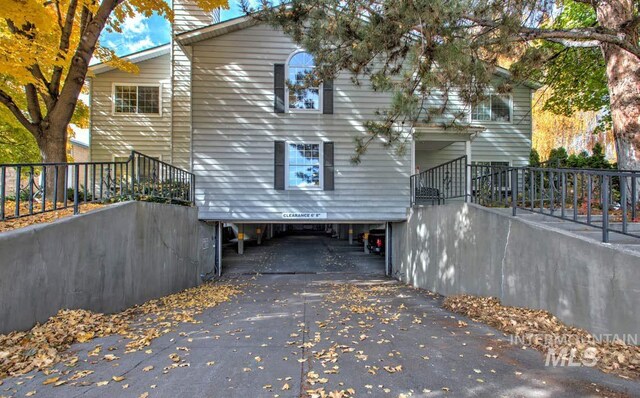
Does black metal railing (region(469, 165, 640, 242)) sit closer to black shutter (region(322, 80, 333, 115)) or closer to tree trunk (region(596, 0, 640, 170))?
tree trunk (region(596, 0, 640, 170))

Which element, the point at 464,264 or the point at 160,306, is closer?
the point at 160,306

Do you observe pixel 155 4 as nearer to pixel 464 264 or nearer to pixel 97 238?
pixel 97 238

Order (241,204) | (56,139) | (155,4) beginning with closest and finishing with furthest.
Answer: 1. (56,139)
2. (155,4)
3. (241,204)

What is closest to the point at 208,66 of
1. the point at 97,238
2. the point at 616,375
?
the point at 97,238

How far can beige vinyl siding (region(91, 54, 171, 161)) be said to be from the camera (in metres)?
12.4

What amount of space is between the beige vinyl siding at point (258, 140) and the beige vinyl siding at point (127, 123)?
2.26 metres

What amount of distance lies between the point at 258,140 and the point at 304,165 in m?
1.57

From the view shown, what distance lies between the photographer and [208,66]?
1116 cm

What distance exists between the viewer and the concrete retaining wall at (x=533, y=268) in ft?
11.5

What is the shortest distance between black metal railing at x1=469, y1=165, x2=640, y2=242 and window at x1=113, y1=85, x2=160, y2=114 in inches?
423

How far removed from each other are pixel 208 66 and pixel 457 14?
8.22m

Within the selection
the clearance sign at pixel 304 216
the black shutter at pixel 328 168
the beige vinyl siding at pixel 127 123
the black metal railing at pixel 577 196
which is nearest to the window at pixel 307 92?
the black shutter at pixel 328 168

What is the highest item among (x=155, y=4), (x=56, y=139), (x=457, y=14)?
(x=155, y=4)

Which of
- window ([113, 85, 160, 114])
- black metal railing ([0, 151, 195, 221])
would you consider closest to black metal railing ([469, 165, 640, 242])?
black metal railing ([0, 151, 195, 221])
